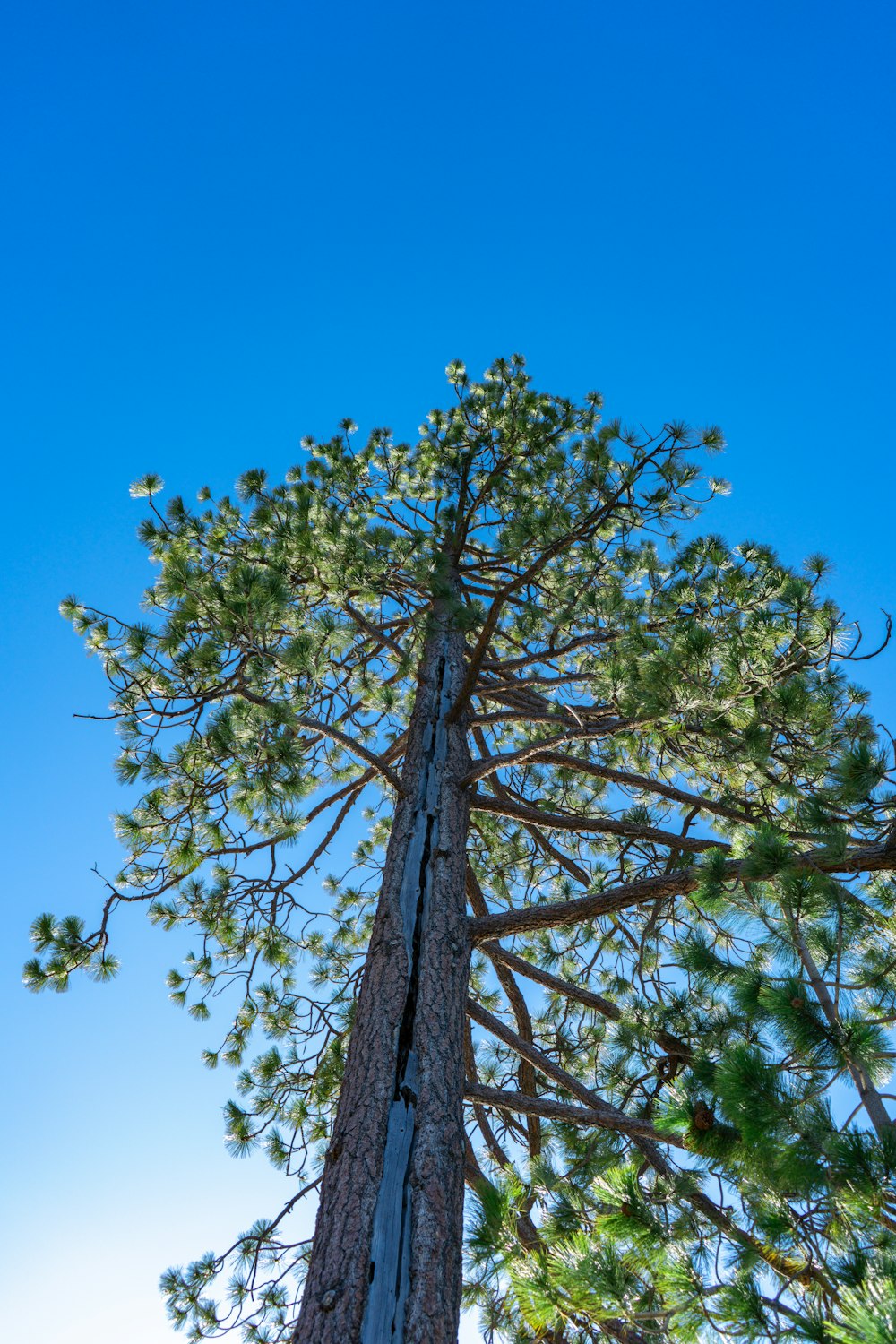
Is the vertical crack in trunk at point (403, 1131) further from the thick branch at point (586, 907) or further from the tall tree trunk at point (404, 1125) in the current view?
the thick branch at point (586, 907)

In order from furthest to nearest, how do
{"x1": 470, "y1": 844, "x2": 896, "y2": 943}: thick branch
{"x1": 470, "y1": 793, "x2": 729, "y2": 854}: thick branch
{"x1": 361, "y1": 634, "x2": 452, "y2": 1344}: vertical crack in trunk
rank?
{"x1": 470, "y1": 793, "x2": 729, "y2": 854}: thick branch, {"x1": 470, "y1": 844, "x2": 896, "y2": 943}: thick branch, {"x1": 361, "y1": 634, "x2": 452, "y2": 1344}: vertical crack in trunk

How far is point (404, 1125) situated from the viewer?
2348 millimetres

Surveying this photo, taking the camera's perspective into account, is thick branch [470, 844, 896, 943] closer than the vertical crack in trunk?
No

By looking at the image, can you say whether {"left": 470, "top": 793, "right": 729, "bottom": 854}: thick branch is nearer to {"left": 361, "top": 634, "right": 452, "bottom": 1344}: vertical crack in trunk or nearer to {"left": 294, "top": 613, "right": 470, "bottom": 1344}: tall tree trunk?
{"left": 294, "top": 613, "right": 470, "bottom": 1344}: tall tree trunk

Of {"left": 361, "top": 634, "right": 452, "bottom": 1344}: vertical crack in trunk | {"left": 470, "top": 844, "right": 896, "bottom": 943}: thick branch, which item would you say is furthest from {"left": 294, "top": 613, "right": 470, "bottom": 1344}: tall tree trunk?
{"left": 470, "top": 844, "right": 896, "bottom": 943}: thick branch

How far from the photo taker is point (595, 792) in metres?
5.47

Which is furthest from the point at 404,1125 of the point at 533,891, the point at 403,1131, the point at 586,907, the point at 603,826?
the point at 533,891

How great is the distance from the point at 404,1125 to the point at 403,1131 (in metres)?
Answer: 0.02

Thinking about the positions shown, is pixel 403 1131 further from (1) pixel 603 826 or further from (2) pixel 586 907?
(1) pixel 603 826

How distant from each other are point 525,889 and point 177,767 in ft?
8.88

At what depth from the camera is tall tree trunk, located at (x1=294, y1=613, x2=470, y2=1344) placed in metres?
1.91

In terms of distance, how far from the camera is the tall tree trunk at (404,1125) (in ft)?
6.28

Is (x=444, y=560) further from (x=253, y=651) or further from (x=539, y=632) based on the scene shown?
(x=253, y=651)

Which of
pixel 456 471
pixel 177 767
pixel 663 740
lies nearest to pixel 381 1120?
pixel 177 767
